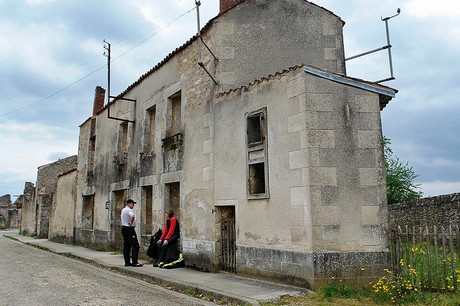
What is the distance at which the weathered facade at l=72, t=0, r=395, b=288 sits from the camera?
7070mm

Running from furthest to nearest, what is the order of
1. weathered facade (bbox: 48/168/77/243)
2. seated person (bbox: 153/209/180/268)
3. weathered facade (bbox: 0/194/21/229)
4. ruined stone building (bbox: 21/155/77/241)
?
weathered facade (bbox: 0/194/21/229)
ruined stone building (bbox: 21/155/77/241)
weathered facade (bbox: 48/168/77/243)
seated person (bbox: 153/209/180/268)

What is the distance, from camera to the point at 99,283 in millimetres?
8336

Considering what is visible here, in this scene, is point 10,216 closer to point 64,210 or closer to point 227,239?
point 64,210

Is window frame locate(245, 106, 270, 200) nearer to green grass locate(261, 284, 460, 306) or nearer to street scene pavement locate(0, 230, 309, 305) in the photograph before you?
street scene pavement locate(0, 230, 309, 305)

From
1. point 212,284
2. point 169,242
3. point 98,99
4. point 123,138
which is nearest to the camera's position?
point 212,284

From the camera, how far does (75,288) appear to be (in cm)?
764

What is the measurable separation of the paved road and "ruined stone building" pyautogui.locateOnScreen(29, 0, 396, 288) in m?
1.87

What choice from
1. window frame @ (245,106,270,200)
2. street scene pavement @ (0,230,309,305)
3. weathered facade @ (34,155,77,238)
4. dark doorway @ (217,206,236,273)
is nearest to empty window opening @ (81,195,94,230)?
weathered facade @ (34,155,77,238)

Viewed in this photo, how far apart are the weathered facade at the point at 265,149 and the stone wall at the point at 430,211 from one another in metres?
6.40

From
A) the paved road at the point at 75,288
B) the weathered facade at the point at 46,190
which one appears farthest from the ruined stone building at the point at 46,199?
the paved road at the point at 75,288

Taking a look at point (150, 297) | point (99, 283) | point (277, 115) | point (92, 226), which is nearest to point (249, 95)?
point (277, 115)

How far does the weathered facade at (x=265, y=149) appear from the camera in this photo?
23.2 feet

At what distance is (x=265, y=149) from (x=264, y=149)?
1.2 inches

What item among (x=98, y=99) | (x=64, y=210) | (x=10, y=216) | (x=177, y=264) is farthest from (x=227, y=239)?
(x=10, y=216)
